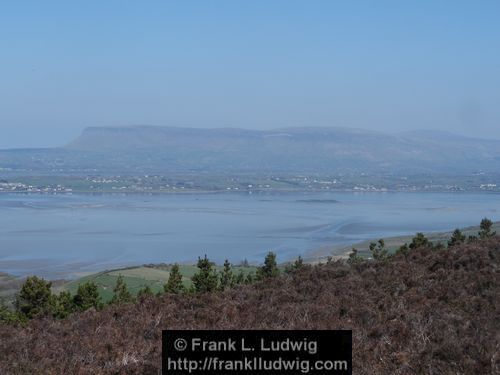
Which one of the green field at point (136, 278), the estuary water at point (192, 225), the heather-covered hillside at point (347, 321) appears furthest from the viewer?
the estuary water at point (192, 225)

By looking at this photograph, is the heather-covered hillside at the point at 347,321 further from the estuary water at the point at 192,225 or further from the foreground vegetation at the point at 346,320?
the estuary water at the point at 192,225

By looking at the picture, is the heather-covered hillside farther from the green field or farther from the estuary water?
the estuary water

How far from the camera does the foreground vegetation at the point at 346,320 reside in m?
6.75

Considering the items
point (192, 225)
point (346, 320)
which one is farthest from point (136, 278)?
point (192, 225)

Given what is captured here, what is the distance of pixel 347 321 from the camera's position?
8.50 metres

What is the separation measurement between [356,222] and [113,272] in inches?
1624

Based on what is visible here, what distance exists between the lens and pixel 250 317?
8883mm

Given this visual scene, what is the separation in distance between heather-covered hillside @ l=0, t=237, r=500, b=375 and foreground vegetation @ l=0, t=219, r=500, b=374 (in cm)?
1

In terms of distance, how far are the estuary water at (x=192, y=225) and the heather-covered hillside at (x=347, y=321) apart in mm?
35724

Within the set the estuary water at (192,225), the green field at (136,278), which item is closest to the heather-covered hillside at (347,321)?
the green field at (136,278)

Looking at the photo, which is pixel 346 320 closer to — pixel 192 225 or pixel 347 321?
pixel 347 321

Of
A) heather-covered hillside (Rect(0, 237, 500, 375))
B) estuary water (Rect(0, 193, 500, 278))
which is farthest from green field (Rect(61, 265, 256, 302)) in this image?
heather-covered hillside (Rect(0, 237, 500, 375))

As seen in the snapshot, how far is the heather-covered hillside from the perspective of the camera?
674 cm

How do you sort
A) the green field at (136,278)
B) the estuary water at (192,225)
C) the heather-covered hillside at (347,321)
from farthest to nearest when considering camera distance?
the estuary water at (192,225)
the green field at (136,278)
the heather-covered hillside at (347,321)
